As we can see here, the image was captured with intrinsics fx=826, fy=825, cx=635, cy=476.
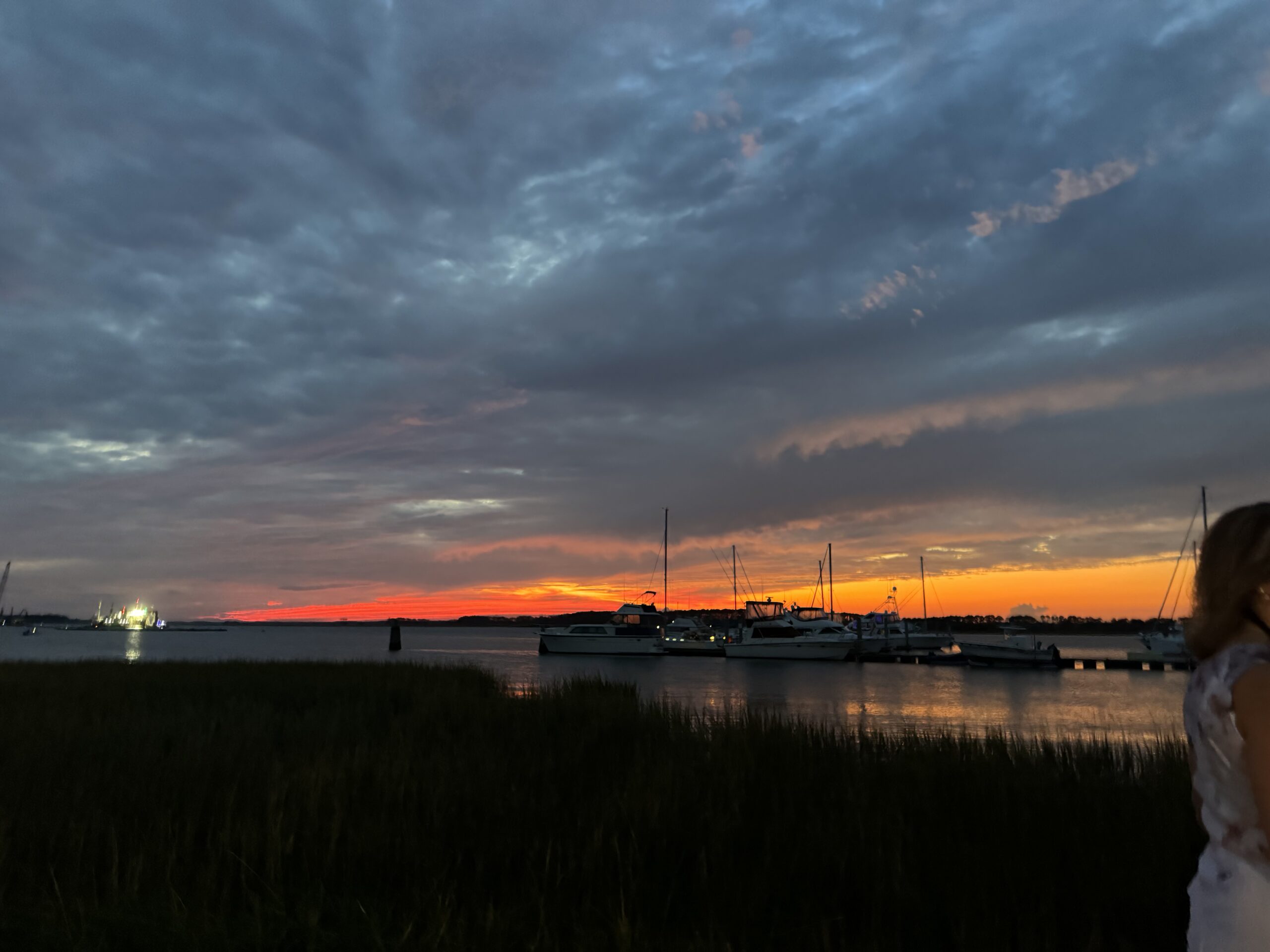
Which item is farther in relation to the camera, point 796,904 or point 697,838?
point 697,838

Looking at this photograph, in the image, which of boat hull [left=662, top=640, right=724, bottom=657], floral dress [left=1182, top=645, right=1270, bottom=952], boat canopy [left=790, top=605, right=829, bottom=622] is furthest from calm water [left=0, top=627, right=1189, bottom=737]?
boat canopy [left=790, top=605, right=829, bottom=622]

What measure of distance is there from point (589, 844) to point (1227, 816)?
565 cm

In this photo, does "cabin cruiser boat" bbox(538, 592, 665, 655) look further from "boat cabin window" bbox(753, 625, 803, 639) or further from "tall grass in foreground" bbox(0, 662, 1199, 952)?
"tall grass in foreground" bbox(0, 662, 1199, 952)

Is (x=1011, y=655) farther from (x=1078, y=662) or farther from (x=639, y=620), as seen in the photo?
(x=639, y=620)

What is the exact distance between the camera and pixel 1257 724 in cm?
199

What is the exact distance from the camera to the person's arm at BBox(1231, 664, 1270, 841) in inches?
78.0

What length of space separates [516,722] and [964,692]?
124 feet

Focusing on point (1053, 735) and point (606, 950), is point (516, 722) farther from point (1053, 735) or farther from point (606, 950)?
point (1053, 735)

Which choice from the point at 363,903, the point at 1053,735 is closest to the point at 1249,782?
the point at 363,903

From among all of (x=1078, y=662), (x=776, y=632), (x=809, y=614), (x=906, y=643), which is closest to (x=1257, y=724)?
(x=1078, y=662)

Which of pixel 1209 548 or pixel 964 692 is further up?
pixel 1209 548

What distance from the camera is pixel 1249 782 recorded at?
210 centimetres

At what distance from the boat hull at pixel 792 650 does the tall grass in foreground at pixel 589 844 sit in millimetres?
63176

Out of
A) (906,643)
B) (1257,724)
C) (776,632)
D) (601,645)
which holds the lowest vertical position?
(601,645)
